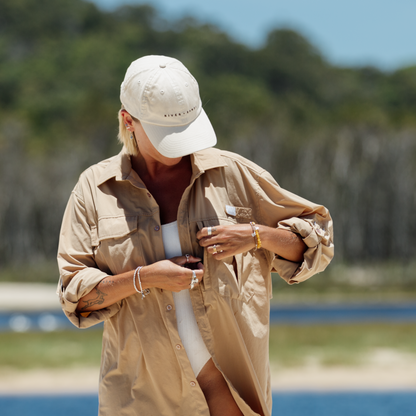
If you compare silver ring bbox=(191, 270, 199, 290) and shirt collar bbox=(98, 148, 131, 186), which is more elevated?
shirt collar bbox=(98, 148, 131, 186)

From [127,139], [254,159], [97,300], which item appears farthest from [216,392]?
[254,159]

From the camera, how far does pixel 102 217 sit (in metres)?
1.81

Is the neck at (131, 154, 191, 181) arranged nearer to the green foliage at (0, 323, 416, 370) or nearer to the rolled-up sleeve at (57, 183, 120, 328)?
the rolled-up sleeve at (57, 183, 120, 328)

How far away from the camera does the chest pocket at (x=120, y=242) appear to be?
1781 millimetres

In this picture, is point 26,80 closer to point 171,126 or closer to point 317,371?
point 317,371

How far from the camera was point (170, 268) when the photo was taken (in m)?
1.70

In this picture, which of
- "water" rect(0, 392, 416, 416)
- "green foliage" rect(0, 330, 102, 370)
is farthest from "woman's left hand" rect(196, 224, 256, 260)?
"green foliage" rect(0, 330, 102, 370)

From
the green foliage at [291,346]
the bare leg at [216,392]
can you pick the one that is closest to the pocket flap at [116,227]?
the bare leg at [216,392]

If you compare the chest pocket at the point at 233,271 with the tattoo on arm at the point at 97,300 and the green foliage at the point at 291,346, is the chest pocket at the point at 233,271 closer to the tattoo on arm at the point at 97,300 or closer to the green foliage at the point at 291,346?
the tattoo on arm at the point at 97,300

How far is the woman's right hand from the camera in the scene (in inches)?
66.9

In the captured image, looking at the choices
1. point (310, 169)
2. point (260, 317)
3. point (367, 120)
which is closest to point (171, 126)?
point (260, 317)

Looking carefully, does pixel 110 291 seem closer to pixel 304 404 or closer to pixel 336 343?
pixel 304 404

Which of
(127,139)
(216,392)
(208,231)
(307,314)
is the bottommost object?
(216,392)

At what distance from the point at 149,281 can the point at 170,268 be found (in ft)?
0.22
